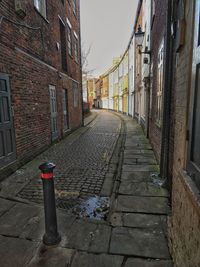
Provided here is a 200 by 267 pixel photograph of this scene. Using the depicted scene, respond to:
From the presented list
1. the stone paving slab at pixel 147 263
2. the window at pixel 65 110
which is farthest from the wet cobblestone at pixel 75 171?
the window at pixel 65 110

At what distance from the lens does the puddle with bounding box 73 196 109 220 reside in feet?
9.69

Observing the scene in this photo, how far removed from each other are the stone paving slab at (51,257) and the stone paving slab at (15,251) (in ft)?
0.25

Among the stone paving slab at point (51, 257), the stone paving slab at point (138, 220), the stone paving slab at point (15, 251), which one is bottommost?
the stone paving slab at point (51, 257)

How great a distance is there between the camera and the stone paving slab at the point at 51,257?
6.64ft

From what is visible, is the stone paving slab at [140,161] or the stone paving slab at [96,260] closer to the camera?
the stone paving slab at [96,260]

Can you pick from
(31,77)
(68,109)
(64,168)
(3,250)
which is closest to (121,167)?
(64,168)

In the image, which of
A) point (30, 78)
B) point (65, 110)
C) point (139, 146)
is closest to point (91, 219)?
point (30, 78)

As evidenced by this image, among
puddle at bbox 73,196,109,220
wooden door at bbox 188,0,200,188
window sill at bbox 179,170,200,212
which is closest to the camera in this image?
window sill at bbox 179,170,200,212

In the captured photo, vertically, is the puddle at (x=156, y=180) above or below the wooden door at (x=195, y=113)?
below

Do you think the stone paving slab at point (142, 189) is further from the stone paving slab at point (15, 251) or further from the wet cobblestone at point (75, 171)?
the stone paving slab at point (15, 251)

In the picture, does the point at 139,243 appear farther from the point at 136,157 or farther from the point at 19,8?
the point at 19,8

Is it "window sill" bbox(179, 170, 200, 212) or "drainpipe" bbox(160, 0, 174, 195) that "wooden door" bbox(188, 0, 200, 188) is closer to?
"window sill" bbox(179, 170, 200, 212)

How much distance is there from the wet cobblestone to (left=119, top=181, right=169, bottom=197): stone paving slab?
49 centimetres

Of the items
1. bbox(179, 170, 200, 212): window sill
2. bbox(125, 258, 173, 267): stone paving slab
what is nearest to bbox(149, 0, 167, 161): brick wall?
bbox(125, 258, 173, 267): stone paving slab
